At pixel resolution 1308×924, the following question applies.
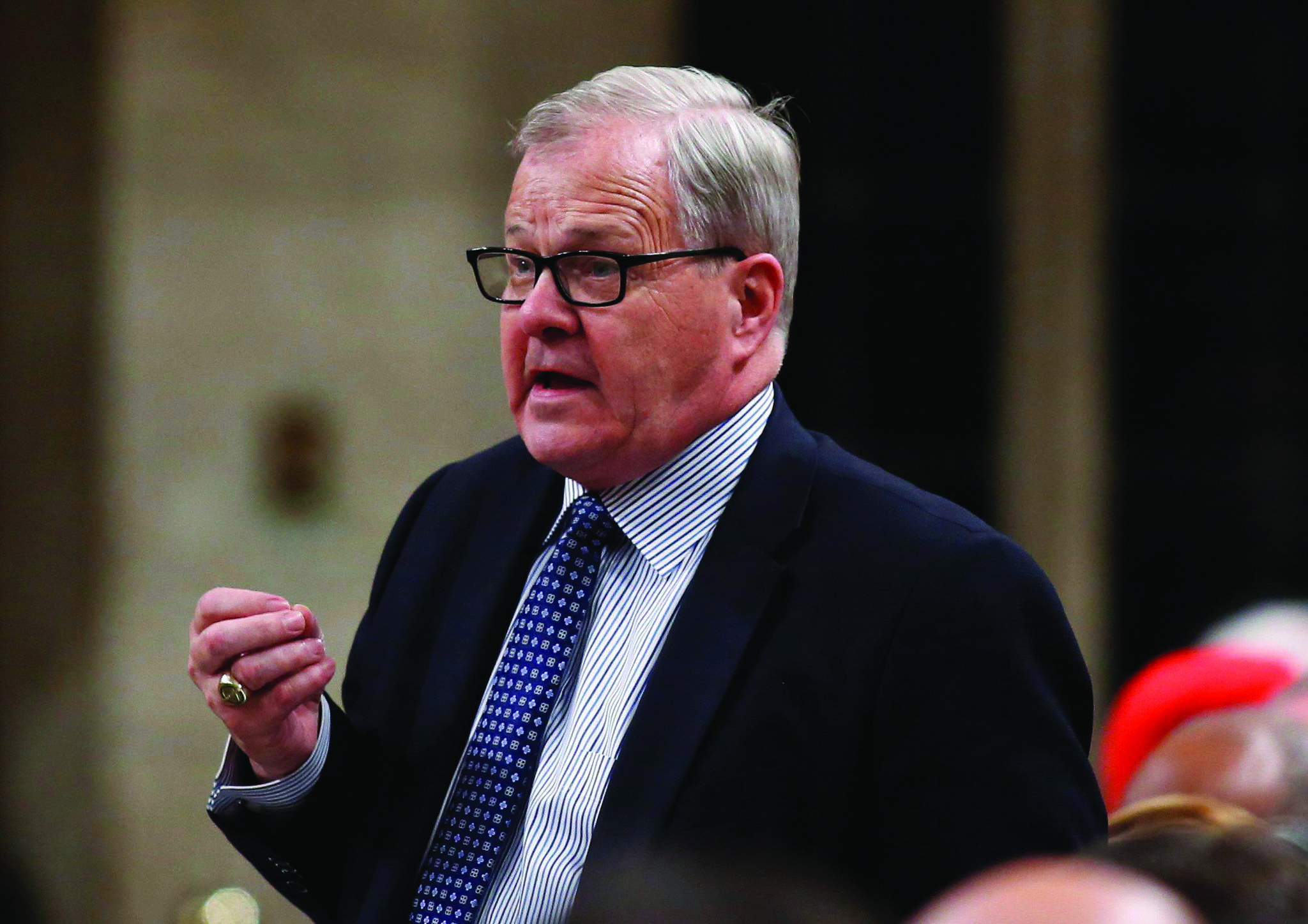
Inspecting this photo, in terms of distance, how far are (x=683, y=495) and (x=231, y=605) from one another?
0.59 meters

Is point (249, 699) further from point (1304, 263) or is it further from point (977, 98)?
point (1304, 263)

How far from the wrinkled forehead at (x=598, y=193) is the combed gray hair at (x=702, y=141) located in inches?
0.7

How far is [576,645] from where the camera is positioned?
209 centimetres

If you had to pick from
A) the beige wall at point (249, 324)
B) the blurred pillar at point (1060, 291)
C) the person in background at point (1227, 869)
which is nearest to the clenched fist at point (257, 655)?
the person in background at point (1227, 869)

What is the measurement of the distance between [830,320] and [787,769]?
4.14m

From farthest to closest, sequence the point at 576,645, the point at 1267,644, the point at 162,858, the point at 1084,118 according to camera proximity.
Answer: the point at 1084,118, the point at 162,858, the point at 1267,644, the point at 576,645

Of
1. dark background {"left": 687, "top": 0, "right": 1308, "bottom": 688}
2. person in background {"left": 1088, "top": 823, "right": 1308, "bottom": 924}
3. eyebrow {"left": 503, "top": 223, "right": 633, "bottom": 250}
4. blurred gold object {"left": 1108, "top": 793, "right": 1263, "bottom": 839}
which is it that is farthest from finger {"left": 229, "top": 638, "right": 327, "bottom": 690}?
dark background {"left": 687, "top": 0, "right": 1308, "bottom": 688}

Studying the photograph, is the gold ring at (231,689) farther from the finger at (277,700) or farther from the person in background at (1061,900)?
the person in background at (1061,900)

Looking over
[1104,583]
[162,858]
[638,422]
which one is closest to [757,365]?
[638,422]

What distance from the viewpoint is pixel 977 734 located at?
6.16 ft

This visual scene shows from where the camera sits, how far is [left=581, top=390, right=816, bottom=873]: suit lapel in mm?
1877

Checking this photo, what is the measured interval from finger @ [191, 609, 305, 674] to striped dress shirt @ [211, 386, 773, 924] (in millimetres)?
204

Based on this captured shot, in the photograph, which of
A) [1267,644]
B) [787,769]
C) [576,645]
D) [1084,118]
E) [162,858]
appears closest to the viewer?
[787,769]

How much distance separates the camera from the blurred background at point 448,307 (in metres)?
5.02
